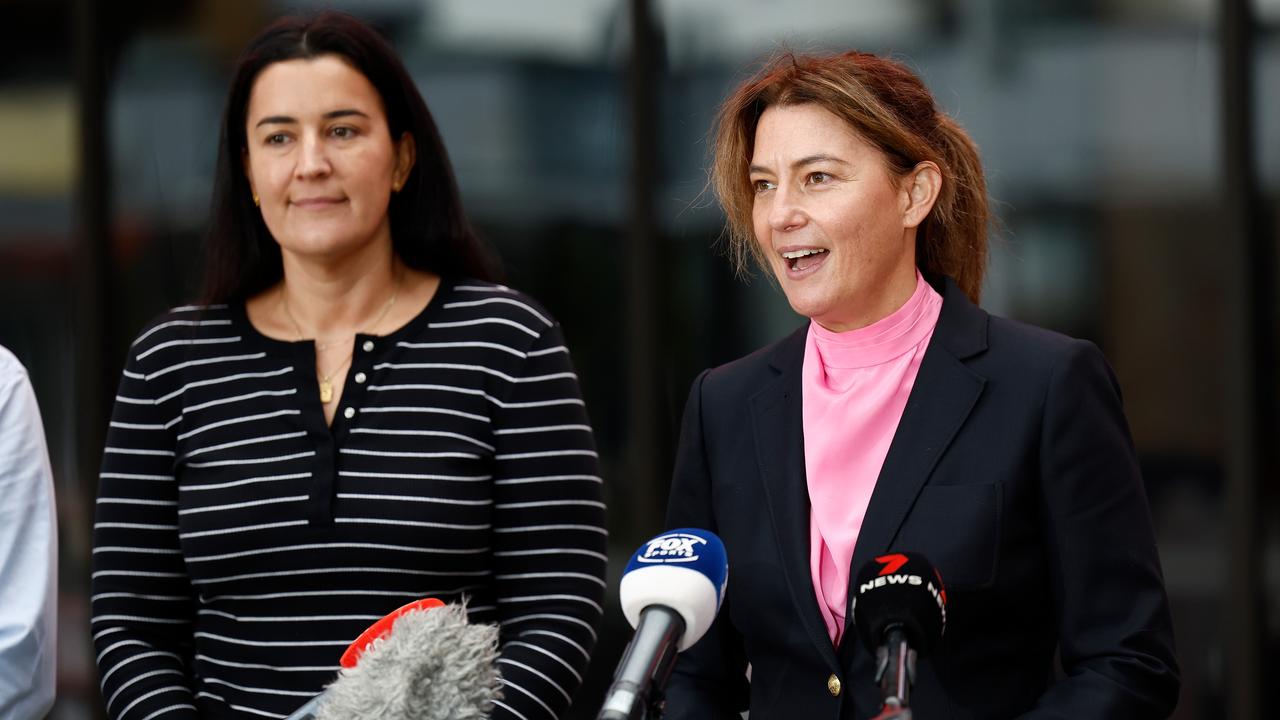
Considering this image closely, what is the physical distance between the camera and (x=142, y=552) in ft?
9.25

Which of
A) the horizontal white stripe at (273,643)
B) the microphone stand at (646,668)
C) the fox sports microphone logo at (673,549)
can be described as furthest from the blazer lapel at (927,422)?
the horizontal white stripe at (273,643)

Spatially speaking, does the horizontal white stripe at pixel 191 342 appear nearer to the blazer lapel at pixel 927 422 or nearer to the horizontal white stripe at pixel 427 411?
the horizontal white stripe at pixel 427 411

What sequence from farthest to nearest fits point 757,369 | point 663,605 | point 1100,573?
point 757,369 → point 1100,573 → point 663,605

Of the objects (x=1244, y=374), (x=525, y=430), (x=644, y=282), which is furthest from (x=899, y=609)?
(x=644, y=282)

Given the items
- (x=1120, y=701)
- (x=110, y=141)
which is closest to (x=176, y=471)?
(x=1120, y=701)

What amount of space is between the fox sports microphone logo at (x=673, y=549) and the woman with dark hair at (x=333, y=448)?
0.75 meters

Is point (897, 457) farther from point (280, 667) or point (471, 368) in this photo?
point (280, 667)

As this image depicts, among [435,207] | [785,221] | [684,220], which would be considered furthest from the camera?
[684,220]

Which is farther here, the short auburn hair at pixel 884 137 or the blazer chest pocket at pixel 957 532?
the short auburn hair at pixel 884 137

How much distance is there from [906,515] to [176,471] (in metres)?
1.38

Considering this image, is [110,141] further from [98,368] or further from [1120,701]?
[1120,701]

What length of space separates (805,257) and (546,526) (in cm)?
72

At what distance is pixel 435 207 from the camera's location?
2.98 meters

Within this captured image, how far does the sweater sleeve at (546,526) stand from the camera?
8.84ft
